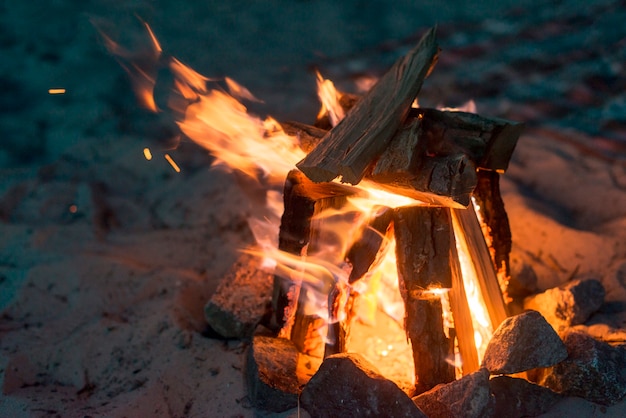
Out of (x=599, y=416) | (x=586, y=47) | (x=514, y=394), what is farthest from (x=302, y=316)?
(x=586, y=47)

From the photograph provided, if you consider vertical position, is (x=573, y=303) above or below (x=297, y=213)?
below

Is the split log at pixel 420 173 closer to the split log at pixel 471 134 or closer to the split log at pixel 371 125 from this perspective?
the split log at pixel 371 125

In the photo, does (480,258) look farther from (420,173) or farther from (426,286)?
(420,173)

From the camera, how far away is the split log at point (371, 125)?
1784 mm

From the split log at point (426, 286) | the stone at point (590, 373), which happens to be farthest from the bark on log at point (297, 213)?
the stone at point (590, 373)

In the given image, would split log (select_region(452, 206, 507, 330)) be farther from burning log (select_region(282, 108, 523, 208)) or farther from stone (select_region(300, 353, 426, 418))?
stone (select_region(300, 353, 426, 418))

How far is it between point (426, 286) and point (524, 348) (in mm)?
398

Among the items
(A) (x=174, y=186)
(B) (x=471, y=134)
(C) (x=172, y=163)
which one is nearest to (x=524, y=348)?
(B) (x=471, y=134)

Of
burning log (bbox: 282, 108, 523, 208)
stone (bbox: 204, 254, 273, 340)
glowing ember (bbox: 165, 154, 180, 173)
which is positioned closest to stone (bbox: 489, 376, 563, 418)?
burning log (bbox: 282, 108, 523, 208)

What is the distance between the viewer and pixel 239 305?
2.47 m

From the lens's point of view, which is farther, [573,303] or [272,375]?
[573,303]

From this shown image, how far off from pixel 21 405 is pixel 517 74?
15.7 feet

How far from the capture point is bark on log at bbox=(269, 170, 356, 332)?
2.13 m

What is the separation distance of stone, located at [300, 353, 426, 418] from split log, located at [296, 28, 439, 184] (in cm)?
66
